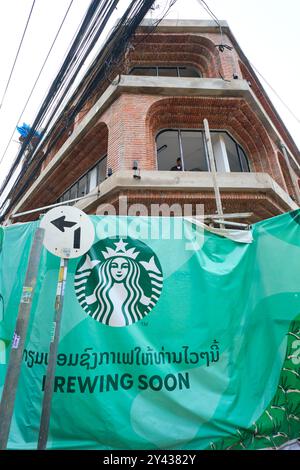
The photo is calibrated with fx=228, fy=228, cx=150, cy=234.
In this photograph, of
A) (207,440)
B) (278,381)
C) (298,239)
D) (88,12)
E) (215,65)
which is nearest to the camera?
(207,440)

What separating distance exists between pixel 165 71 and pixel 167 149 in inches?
123

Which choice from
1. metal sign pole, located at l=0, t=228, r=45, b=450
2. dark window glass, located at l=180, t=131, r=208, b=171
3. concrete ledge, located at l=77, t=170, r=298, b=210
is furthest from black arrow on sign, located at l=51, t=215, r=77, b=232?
dark window glass, located at l=180, t=131, r=208, b=171

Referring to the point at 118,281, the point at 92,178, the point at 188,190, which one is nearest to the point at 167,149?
the point at 188,190

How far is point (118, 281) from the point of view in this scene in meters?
2.60

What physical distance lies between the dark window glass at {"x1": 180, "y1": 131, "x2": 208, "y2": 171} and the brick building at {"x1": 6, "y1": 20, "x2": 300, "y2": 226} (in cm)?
3

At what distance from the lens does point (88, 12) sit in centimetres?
390

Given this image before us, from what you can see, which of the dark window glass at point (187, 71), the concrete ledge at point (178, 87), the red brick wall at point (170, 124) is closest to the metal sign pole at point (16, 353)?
the red brick wall at point (170, 124)

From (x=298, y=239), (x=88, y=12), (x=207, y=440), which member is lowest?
(x=207, y=440)

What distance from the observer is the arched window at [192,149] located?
21.0ft

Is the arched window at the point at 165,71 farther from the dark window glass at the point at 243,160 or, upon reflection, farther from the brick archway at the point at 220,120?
the dark window glass at the point at 243,160

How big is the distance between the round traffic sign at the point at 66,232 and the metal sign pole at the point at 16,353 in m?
0.12
